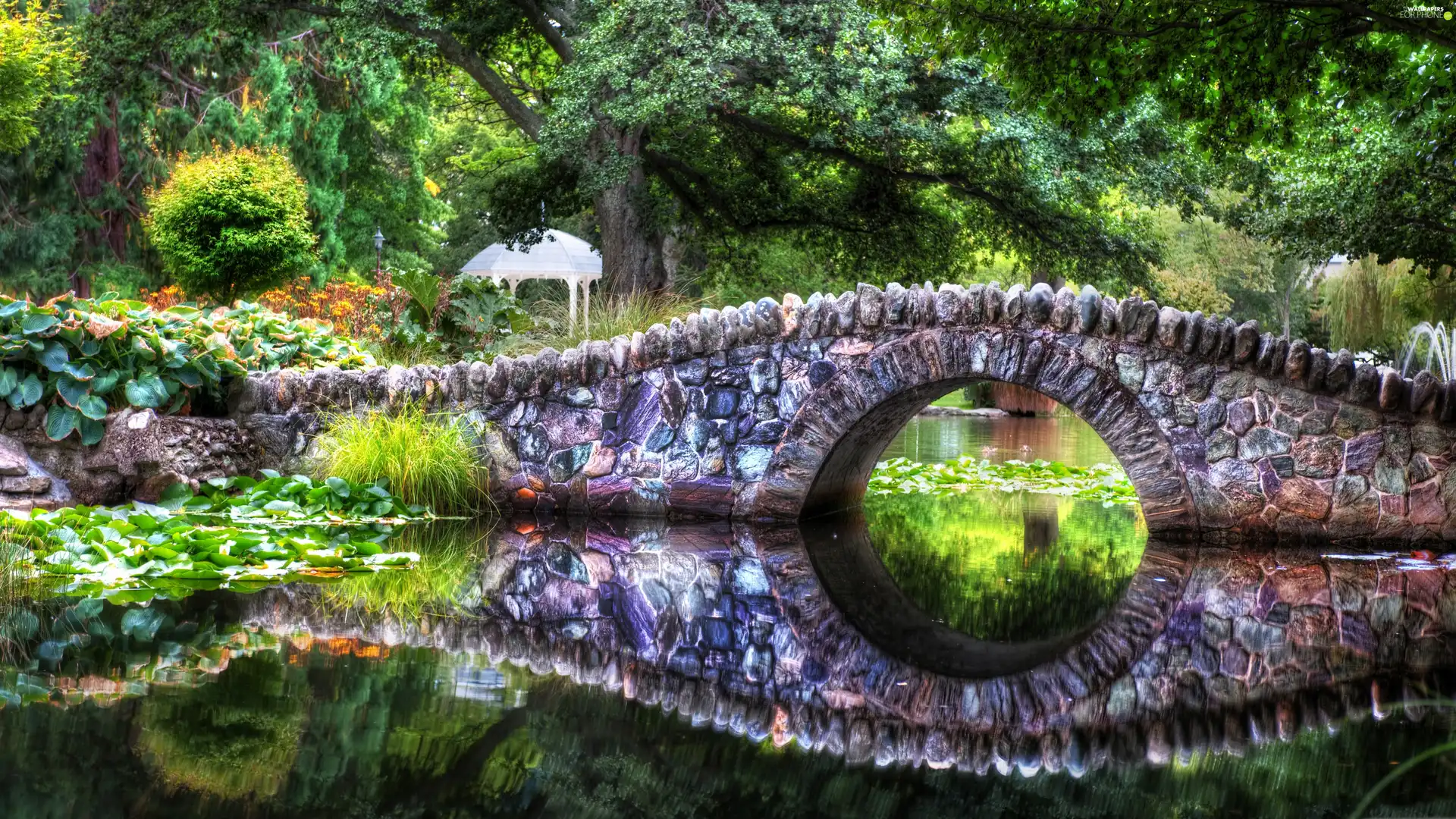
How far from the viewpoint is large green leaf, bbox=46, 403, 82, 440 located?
8.14m

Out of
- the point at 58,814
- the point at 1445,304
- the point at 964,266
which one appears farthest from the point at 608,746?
the point at 1445,304

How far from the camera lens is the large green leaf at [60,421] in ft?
26.7

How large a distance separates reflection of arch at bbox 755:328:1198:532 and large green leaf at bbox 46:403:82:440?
424cm

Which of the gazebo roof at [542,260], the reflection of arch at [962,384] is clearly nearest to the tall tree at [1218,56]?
the reflection of arch at [962,384]

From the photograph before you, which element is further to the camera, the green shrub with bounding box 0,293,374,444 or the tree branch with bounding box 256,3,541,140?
the tree branch with bounding box 256,3,541,140

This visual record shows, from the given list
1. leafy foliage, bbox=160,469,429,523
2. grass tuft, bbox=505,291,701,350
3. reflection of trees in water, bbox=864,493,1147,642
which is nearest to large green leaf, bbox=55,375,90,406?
leafy foliage, bbox=160,469,429,523

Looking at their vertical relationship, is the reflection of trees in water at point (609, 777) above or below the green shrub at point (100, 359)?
below

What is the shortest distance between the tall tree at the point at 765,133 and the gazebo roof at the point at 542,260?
7.07 feet

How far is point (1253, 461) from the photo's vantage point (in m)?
7.95

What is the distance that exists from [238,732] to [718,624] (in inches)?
87.2

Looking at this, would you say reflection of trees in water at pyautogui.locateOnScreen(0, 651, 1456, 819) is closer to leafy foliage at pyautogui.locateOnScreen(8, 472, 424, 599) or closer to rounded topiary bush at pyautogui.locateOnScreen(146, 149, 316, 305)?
leafy foliage at pyautogui.locateOnScreen(8, 472, 424, 599)

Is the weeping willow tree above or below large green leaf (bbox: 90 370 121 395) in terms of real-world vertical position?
above

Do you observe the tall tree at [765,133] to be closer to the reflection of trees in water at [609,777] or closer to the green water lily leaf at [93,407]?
the green water lily leaf at [93,407]

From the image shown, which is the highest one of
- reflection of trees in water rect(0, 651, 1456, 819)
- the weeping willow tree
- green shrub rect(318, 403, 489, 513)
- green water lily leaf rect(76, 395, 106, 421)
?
the weeping willow tree
